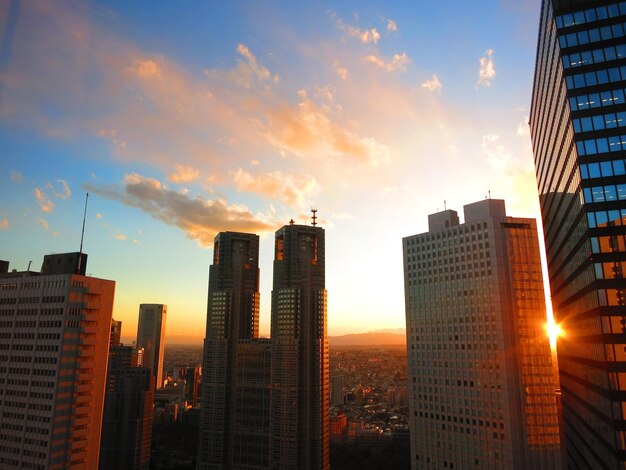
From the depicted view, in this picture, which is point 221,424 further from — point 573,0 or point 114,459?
point 573,0

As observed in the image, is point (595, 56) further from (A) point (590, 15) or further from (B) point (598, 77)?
(A) point (590, 15)

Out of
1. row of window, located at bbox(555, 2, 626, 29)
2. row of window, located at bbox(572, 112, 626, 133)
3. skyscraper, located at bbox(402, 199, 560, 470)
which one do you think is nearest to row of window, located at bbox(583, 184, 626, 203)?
row of window, located at bbox(572, 112, 626, 133)

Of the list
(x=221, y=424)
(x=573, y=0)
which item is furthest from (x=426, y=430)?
(x=573, y=0)

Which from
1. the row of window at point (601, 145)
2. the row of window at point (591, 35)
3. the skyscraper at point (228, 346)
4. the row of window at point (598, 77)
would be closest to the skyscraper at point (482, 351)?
the row of window at point (601, 145)

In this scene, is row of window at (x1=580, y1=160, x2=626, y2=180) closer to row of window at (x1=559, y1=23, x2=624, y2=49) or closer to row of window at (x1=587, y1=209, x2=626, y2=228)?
row of window at (x1=587, y1=209, x2=626, y2=228)

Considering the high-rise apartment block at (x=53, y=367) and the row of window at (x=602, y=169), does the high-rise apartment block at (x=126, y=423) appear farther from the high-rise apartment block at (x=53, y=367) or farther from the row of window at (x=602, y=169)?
the row of window at (x=602, y=169)

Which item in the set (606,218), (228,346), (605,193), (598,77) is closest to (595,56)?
(598,77)
